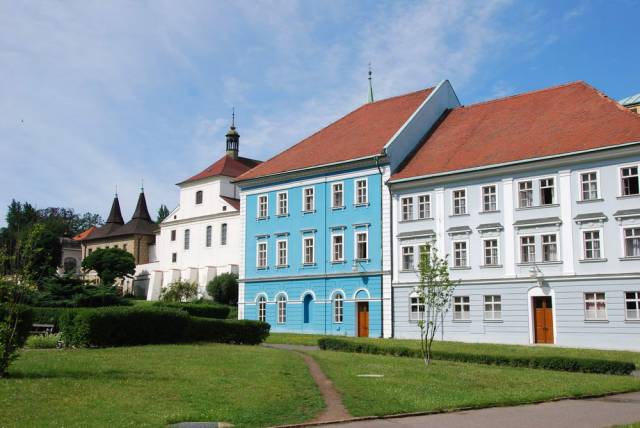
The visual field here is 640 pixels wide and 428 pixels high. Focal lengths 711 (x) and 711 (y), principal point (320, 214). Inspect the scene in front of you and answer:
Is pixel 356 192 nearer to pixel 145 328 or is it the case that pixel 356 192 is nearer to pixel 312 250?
pixel 312 250

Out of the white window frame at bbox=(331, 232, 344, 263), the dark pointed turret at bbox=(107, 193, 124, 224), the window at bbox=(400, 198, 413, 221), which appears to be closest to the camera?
the window at bbox=(400, 198, 413, 221)

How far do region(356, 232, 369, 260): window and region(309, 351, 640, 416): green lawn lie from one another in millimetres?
19120

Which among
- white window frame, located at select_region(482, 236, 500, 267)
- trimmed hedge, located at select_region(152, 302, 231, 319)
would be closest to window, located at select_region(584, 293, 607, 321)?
white window frame, located at select_region(482, 236, 500, 267)

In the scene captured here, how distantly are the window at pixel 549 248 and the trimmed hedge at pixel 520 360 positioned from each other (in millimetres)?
11454

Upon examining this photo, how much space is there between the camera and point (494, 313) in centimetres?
3578

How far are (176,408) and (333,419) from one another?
8.99 ft

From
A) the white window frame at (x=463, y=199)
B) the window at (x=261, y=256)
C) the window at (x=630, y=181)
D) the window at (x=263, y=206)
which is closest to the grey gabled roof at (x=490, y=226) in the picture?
the white window frame at (x=463, y=199)

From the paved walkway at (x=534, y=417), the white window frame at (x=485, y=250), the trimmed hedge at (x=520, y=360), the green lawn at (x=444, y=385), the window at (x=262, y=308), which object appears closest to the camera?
the paved walkway at (x=534, y=417)

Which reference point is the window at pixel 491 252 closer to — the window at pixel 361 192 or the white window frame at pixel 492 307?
the white window frame at pixel 492 307

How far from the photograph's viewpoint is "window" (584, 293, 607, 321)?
3231 cm

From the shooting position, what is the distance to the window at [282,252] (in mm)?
45656

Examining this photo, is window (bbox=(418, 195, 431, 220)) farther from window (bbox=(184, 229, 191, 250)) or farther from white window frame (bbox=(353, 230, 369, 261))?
window (bbox=(184, 229, 191, 250))

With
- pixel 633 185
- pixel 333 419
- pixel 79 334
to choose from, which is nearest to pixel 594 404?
pixel 333 419

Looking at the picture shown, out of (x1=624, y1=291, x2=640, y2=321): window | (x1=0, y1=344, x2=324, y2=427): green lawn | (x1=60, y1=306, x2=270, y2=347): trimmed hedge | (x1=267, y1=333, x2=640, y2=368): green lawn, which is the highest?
(x1=624, y1=291, x2=640, y2=321): window
